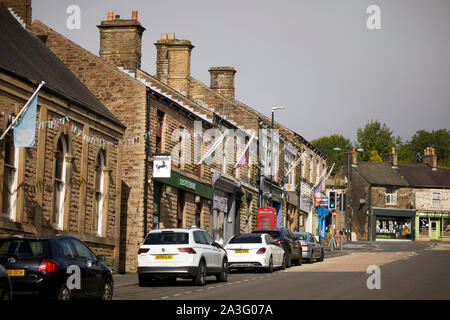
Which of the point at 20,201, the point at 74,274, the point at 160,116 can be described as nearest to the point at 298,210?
the point at 160,116

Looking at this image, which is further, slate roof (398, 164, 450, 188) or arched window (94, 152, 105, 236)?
slate roof (398, 164, 450, 188)

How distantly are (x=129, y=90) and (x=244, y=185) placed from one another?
47.5ft

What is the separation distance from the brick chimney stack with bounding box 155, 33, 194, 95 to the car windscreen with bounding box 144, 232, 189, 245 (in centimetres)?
2279

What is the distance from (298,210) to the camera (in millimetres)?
62156

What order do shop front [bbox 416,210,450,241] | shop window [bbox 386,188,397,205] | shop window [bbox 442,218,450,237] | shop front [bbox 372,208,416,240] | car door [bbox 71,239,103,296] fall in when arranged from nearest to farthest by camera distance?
car door [bbox 71,239,103,296] → shop front [bbox 372,208,416,240] → shop window [bbox 386,188,397,205] → shop front [bbox 416,210,450,241] → shop window [bbox 442,218,450,237]

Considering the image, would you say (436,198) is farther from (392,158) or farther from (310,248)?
(310,248)

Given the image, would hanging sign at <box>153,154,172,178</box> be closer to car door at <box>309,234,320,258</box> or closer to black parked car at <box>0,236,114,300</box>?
car door at <box>309,234,320,258</box>

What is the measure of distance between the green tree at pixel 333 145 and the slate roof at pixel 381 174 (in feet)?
48.3

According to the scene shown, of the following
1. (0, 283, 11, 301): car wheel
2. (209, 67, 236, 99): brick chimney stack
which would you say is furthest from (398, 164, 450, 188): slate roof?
(0, 283, 11, 301): car wheel

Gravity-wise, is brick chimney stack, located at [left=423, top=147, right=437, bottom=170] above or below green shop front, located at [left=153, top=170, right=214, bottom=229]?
above

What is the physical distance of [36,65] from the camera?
28734mm

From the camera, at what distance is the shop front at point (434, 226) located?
305 feet

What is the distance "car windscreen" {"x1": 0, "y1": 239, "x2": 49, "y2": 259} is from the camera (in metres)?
16.7
